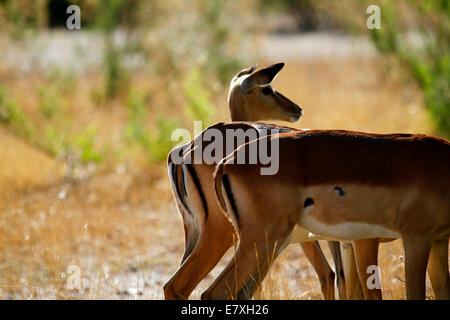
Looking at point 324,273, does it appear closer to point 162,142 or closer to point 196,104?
point 196,104

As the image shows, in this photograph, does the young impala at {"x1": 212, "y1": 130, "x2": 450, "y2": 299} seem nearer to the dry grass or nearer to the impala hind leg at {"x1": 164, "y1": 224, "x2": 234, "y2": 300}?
the impala hind leg at {"x1": 164, "y1": 224, "x2": 234, "y2": 300}

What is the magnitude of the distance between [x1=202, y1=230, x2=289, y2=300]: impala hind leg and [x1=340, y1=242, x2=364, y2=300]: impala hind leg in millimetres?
975

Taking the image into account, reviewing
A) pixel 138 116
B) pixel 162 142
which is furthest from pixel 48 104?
pixel 162 142

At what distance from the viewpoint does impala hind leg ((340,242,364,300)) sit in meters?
4.25

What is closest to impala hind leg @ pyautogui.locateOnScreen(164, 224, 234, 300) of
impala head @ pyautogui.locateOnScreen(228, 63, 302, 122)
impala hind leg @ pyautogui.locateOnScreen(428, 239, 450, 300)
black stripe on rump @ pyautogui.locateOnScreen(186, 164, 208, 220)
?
black stripe on rump @ pyautogui.locateOnScreen(186, 164, 208, 220)

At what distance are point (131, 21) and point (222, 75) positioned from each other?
1962 mm

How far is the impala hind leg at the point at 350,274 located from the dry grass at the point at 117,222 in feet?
1.49

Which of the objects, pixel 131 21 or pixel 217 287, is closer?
pixel 217 287

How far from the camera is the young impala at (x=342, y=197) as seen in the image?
132 inches

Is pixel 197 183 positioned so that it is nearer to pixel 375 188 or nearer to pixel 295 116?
pixel 375 188

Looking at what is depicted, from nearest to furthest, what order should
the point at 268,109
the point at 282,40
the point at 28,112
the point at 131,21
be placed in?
the point at 268,109 → the point at 28,112 → the point at 131,21 → the point at 282,40
